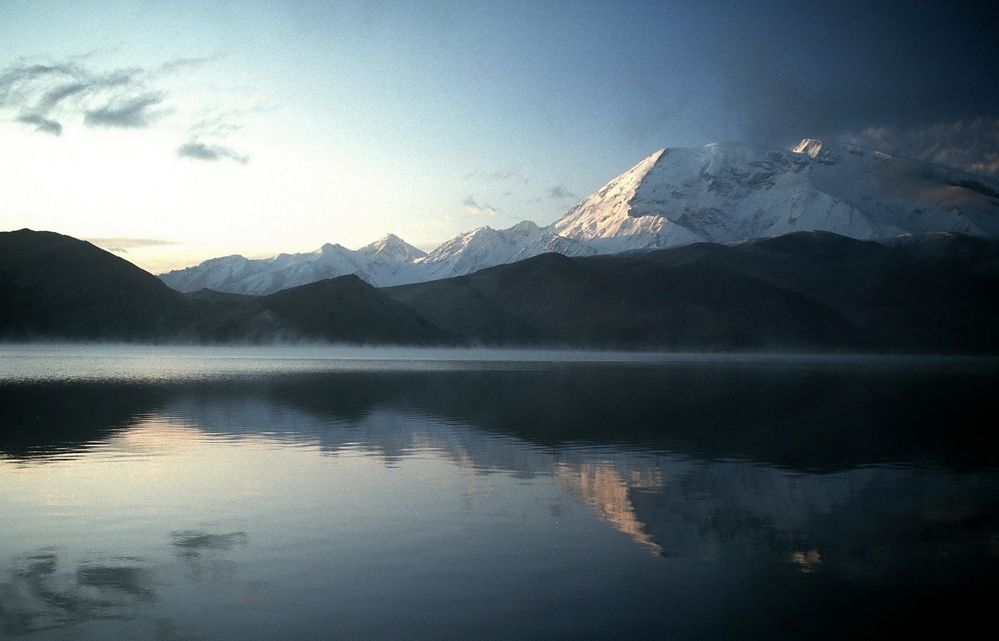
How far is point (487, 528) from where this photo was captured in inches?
926

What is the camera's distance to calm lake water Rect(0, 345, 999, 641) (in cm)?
1652

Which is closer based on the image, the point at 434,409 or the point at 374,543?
the point at 374,543

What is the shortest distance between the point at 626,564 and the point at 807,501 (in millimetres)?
10977

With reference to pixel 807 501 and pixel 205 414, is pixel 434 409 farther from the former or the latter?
pixel 807 501

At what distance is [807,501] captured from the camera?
1110 inches

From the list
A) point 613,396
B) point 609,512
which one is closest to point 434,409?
point 613,396

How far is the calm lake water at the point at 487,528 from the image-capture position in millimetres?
16516

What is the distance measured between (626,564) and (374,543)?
6.45m

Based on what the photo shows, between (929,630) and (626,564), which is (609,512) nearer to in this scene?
(626,564)

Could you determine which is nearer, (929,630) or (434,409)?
(929,630)

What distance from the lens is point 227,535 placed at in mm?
22594

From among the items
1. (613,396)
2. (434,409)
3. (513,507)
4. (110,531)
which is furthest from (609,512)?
(613,396)

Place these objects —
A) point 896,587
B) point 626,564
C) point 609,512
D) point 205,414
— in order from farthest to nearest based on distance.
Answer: point 205,414 → point 609,512 → point 626,564 → point 896,587

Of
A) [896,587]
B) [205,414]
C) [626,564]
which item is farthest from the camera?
[205,414]
